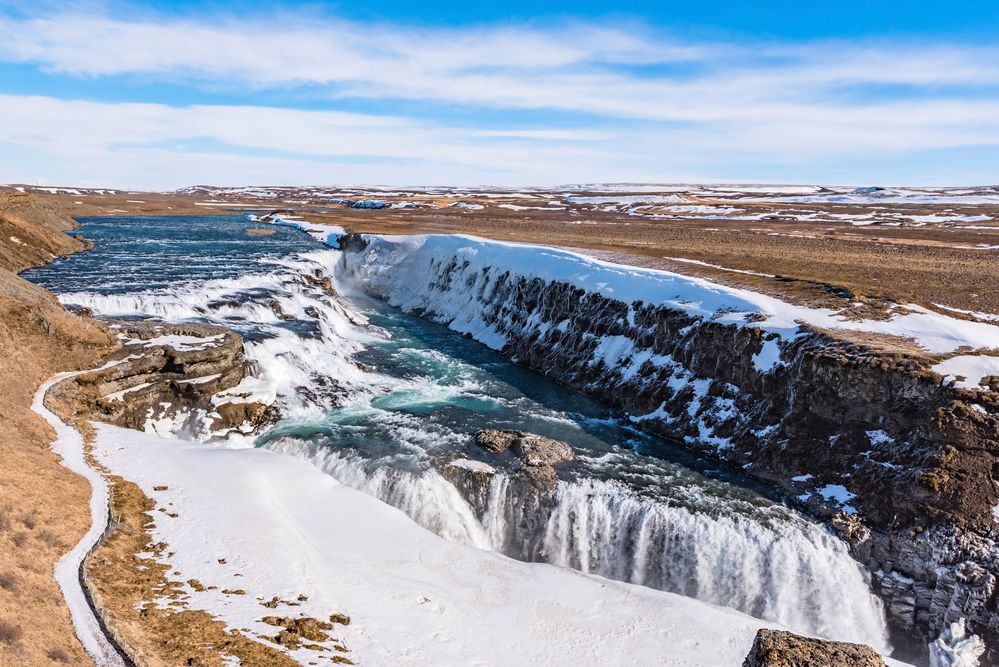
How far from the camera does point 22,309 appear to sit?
79.3 feet

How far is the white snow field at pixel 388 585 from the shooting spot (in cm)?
1261

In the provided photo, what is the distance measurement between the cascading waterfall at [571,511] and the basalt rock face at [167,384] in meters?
1.62

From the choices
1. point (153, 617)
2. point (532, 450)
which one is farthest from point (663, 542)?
point (153, 617)

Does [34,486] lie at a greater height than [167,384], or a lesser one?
lesser

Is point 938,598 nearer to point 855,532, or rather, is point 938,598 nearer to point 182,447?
point 855,532

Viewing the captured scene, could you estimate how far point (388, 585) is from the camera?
14.5 m

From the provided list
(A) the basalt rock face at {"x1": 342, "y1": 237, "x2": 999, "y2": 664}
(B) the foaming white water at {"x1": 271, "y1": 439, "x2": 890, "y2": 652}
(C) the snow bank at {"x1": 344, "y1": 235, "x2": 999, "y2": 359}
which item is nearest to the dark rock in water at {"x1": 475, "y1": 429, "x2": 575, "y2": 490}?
(B) the foaming white water at {"x1": 271, "y1": 439, "x2": 890, "y2": 652}

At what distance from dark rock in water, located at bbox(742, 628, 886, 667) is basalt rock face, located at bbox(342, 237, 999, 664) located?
9460mm

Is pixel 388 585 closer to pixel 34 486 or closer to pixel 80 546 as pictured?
pixel 80 546

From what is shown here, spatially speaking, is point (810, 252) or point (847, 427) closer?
point (847, 427)

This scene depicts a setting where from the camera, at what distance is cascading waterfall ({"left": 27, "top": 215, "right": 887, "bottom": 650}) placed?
1681cm

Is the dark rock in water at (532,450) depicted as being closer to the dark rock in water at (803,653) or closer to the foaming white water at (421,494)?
the foaming white water at (421,494)

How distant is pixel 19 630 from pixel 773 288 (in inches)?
1324

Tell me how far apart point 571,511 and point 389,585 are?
6.88 metres
